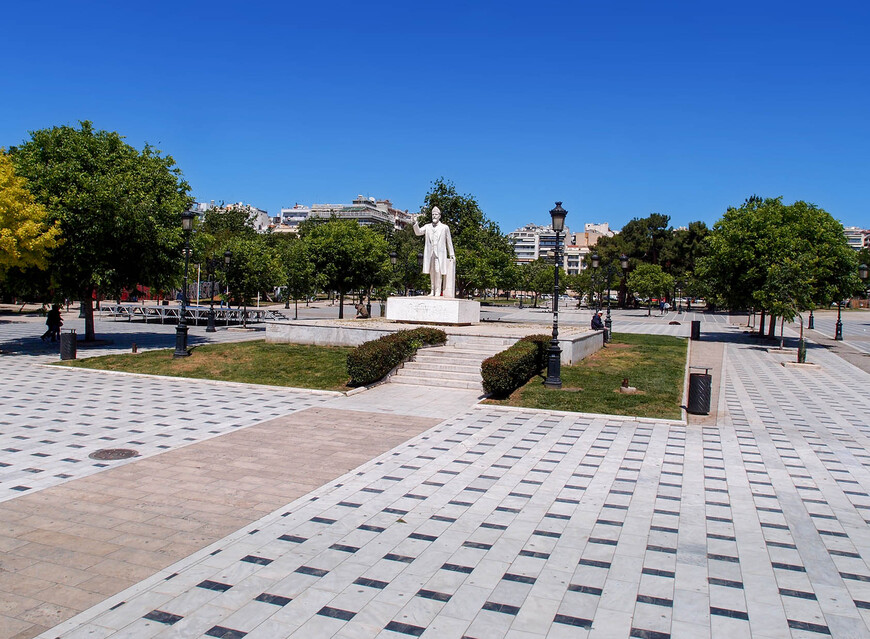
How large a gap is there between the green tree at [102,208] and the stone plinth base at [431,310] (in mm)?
8169

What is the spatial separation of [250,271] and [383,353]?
18.1 metres

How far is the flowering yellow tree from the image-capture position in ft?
59.2

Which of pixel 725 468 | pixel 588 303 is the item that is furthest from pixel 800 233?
pixel 588 303

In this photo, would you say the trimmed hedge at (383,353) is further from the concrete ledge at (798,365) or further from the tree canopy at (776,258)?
the tree canopy at (776,258)

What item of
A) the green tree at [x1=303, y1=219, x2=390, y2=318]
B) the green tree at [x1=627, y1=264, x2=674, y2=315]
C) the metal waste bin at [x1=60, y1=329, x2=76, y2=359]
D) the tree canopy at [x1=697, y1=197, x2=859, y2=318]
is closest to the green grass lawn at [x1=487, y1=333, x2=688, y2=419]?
the tree canopy at [x1=697, y1=197, x2=859, y2=318]

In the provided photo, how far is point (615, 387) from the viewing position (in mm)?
Result: 15766

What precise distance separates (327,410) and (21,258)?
11998 mm

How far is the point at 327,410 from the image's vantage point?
13.2m

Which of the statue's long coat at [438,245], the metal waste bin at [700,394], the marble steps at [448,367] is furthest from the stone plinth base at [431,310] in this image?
the metal waste bin at [700,394]

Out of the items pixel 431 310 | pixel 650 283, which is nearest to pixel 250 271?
pixel 431 310

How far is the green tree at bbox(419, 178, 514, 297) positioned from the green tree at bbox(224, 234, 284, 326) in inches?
323

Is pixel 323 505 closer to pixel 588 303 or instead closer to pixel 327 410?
pixel 327 410

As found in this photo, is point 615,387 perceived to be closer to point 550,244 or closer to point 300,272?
point 300,272

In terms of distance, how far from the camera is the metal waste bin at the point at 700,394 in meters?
13.2
